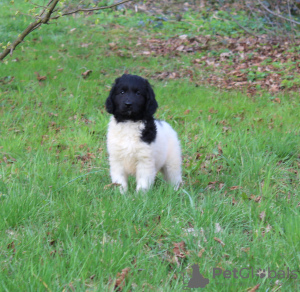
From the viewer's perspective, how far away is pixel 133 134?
382cm

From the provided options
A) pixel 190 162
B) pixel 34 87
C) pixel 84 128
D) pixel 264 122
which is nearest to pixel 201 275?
pixel 190 162

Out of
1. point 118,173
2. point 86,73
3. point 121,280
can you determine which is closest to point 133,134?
point 118,173

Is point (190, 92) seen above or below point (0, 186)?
below

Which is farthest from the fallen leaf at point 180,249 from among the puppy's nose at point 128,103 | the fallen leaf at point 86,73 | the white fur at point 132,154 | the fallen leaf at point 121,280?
the fallen leaf at point 86,73

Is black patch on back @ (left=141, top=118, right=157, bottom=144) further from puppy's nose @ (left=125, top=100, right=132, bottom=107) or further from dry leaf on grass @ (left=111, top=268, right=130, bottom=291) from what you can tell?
dry leaf on grass @ (left=111, top=268, right=130, bottom=291)

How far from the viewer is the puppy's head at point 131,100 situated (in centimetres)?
377

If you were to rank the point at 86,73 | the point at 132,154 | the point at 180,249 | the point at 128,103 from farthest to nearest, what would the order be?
1. the point at 86,73
2. the point at 132,154
3. the point at 128,103
4. the point at 180,249

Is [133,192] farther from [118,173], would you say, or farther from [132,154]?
[132,154]

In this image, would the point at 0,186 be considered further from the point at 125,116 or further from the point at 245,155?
the point at 245,155

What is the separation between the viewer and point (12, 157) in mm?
4605

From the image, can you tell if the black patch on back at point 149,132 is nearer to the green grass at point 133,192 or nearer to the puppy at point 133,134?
the puppy at point 133,134

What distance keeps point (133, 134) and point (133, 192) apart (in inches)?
21.9

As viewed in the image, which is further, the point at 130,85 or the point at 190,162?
the point at 190,162

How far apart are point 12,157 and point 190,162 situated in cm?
204
